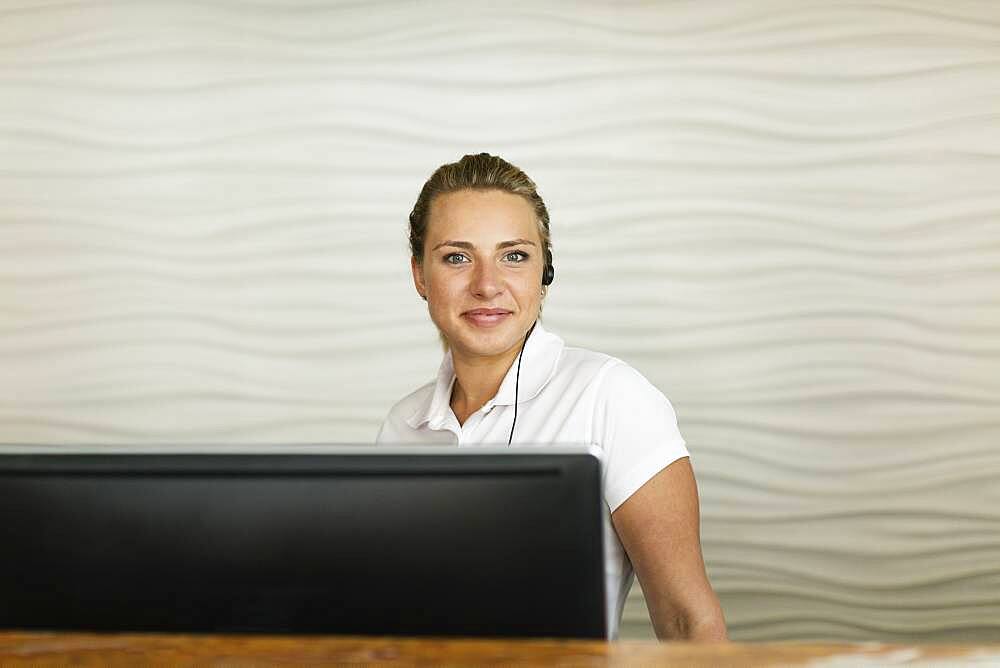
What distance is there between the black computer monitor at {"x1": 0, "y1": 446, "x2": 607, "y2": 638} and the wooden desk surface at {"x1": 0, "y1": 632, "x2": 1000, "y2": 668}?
3 centimetres

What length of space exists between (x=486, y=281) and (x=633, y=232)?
159 cm

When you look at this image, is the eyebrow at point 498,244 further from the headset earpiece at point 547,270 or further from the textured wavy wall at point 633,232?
the textured wavy wall at point 633,232

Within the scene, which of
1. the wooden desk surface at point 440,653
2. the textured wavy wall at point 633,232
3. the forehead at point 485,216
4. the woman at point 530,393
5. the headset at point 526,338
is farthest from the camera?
the textured wavy wall at point 633,232

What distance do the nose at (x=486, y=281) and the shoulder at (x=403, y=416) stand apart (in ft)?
0.90

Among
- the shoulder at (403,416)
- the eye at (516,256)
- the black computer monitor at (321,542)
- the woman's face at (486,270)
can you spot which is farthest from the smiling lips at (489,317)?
the black computer monitor at (321,542)

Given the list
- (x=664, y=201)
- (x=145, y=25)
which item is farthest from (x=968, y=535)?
(x=145, y=25)

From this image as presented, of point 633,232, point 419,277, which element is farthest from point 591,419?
point 633,232

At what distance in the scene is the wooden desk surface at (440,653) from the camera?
0.81m

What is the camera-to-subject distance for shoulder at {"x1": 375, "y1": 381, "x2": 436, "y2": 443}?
196 centimetres

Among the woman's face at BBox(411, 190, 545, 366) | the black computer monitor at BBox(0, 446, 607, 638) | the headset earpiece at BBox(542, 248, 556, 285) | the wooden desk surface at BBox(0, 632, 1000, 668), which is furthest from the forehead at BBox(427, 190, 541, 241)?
the wooden desk surface at BBox(0, 632, 1000, 668)

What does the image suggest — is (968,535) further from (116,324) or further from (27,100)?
(27,100)

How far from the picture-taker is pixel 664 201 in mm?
3307

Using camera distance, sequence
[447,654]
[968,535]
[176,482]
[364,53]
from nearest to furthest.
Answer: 1. [447,654]
2. [176,482]
3. [968,535]
4. [364,53]

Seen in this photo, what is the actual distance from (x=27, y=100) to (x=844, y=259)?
2.93 metres
